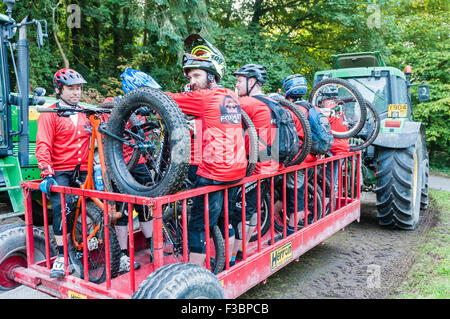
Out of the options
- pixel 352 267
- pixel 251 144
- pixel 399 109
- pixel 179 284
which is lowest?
pixel 352 267

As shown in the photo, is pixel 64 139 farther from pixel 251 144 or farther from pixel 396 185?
pixel 396 185

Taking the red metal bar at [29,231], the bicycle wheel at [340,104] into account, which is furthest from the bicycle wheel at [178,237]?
the bicycle wheel at [340,104]

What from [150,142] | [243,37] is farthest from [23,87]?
[243,37]

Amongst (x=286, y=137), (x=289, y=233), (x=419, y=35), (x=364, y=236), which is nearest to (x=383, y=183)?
(x=364, y=236)

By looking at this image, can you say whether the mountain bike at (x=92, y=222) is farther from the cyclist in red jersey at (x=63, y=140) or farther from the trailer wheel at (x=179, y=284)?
the trailer wheel at (x=179, y=284)

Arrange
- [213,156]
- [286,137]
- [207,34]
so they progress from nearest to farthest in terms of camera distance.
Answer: [213,156], [286,137], [207,34]

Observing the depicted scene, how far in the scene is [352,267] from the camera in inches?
192

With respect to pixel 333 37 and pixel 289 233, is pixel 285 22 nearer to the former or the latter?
pixel 333 37

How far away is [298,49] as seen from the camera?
45.2 ft

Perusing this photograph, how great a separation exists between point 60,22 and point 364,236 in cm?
964

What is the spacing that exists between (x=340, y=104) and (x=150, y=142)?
4.27 meters

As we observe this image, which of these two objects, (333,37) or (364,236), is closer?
(364,236)

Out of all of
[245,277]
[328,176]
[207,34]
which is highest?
[207,34]

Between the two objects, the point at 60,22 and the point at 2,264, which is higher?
the point at 60,22
